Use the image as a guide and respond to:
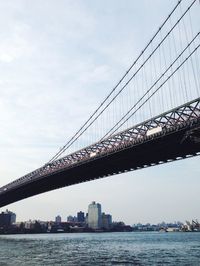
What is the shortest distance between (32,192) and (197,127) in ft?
167

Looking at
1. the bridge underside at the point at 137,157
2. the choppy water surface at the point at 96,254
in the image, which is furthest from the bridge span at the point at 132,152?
the choppy water surface at the point at 96,254

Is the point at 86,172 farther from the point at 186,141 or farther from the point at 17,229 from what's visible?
the point at 17,229

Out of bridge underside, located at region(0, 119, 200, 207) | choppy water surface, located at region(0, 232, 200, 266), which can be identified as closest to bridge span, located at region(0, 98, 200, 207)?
bridge underside, located at region(0, 119, 200, 207)

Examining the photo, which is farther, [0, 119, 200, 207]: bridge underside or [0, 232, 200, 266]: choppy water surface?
[0, 119, 200, 207]: bridge underside

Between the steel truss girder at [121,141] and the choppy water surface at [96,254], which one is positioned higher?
the steel truss girder at [121,141]

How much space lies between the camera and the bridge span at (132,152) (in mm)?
34562

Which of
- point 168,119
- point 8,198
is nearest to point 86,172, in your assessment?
point 168,119

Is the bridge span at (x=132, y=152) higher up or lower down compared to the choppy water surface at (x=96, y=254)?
higher up

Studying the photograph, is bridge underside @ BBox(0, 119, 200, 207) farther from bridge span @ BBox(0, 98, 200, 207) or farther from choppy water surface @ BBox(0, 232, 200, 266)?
choppy water surface @ BBox(0, 232, 200, 266)

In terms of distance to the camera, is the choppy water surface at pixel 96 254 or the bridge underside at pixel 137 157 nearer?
the choppy water surface at pixel 96 254

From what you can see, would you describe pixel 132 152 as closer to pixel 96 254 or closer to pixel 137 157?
pixel 137 157

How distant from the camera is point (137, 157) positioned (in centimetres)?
4469

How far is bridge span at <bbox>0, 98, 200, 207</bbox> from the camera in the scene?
1361 inches

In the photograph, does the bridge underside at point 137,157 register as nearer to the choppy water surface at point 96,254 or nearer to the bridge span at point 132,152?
the bridge span at point 132,152
